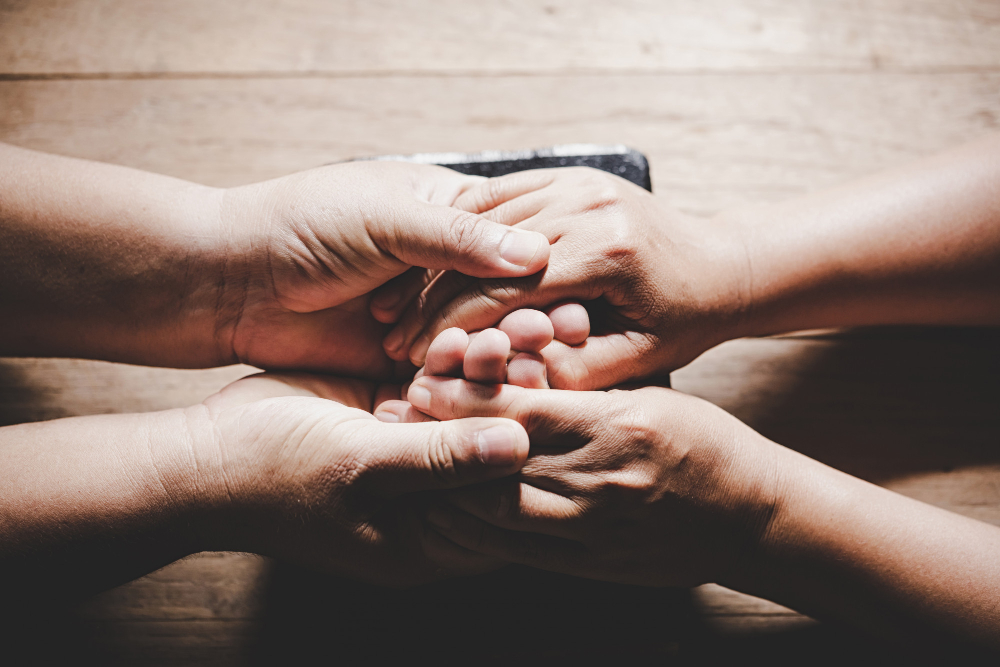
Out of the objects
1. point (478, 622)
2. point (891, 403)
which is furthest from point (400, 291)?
point (891, 403)

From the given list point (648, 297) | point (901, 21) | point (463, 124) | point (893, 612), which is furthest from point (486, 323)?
point (901, 21)

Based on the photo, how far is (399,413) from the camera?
70 cm

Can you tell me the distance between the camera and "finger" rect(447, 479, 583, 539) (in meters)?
0.61

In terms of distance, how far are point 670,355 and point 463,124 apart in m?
0.57

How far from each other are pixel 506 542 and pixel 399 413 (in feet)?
0.69

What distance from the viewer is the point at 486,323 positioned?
688 mm

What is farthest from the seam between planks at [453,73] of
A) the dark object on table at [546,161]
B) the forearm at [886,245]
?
the forearm at [886,245]

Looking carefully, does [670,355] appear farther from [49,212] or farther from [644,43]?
[49,212]

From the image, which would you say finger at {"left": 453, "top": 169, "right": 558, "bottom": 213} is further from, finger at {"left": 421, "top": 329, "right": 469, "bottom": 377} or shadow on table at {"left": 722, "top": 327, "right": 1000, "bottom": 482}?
shadow on table at {"left": 722, "top": 327, "right": 1000, "bottom": 482}

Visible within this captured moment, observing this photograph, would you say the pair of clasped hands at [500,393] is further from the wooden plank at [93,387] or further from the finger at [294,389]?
the wooden plank at [93,387]

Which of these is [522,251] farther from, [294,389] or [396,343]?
[294,389]

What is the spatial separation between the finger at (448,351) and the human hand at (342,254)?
0.09 metres

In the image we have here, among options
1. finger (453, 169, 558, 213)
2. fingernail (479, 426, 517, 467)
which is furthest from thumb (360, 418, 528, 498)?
finger (453, 169, 558, 213)

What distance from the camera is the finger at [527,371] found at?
0.65 meters
